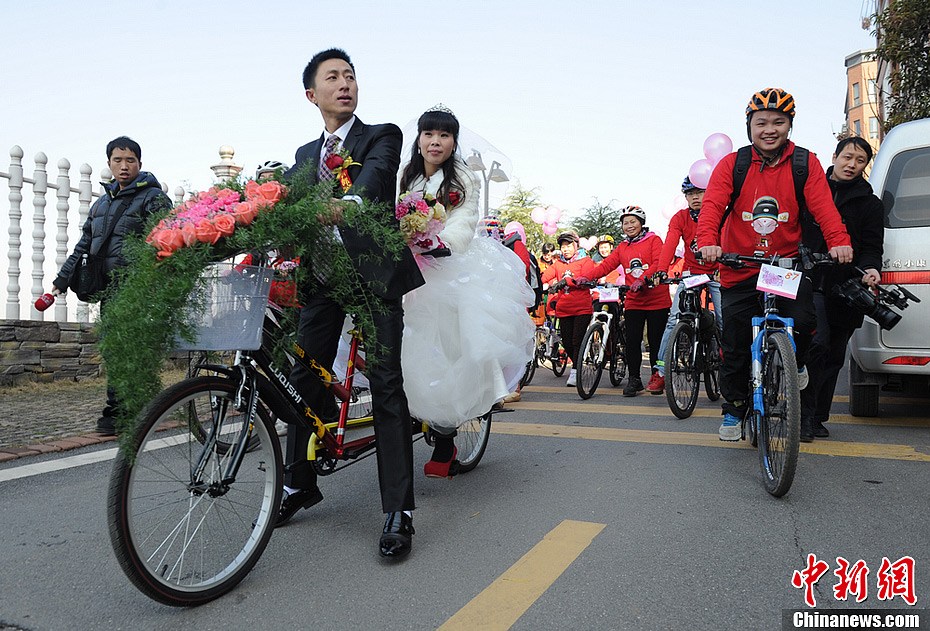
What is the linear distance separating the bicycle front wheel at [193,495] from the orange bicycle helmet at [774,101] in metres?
3.37

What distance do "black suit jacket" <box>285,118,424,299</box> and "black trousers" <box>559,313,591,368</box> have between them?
6.52m

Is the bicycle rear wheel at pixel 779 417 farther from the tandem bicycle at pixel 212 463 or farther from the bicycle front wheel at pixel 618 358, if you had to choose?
the bicycle front wheel at pixel 618 358

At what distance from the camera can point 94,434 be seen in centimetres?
564

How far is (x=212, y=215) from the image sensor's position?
8.63 ft

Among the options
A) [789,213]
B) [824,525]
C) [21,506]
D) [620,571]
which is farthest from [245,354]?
[789,213]

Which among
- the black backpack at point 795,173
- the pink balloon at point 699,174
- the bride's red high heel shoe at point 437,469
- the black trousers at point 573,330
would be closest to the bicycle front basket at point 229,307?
the bride's red high heel shoe at point 437,469

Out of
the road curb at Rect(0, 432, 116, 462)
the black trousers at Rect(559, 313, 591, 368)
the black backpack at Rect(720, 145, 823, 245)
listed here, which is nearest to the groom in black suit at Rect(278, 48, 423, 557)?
the black backpack at Rect(720, 145, 823, 245)

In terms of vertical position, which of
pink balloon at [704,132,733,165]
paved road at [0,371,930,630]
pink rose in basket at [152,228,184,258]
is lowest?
paved road at [0,371,930,630]

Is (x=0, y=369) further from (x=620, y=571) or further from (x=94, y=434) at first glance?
(x=620, y=571)

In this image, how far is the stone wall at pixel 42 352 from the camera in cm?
798

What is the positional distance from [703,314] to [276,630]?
5542 mm

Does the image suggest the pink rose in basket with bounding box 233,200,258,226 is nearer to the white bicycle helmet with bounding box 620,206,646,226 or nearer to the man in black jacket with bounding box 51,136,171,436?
the man in black jacket with bounding box 51,136,171,436

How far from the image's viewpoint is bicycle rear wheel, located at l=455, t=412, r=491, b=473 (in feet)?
15.0

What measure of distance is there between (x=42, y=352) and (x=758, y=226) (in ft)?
24.3
